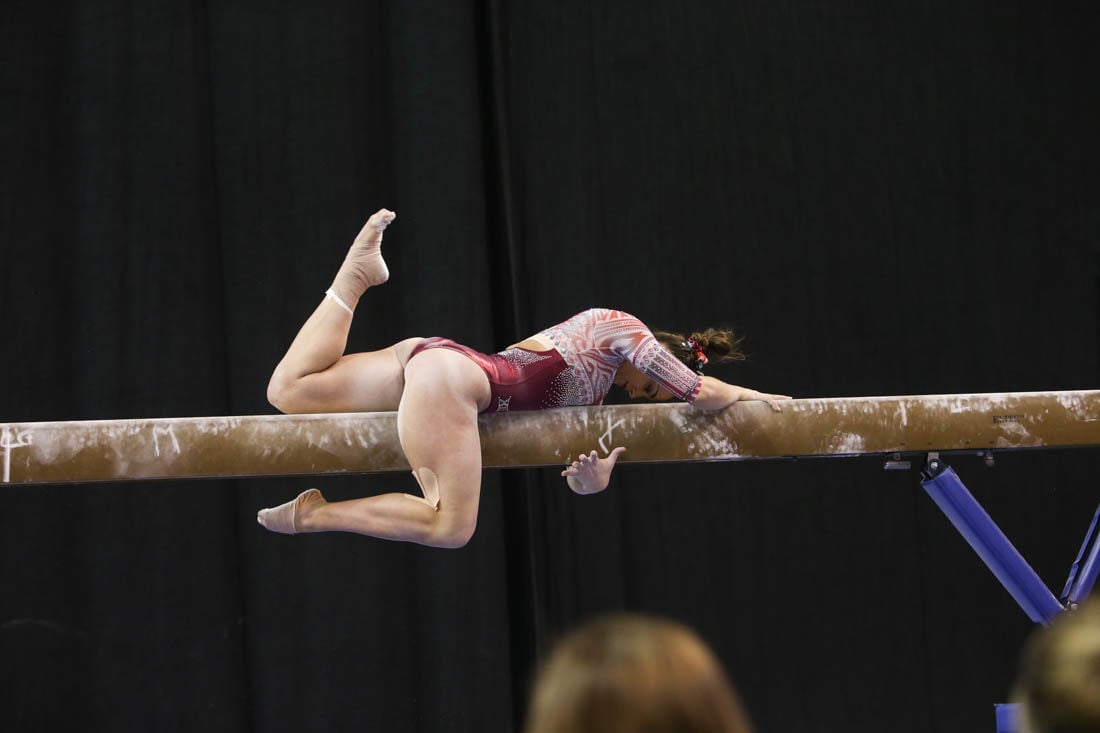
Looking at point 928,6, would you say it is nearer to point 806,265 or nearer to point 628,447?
point 806,265

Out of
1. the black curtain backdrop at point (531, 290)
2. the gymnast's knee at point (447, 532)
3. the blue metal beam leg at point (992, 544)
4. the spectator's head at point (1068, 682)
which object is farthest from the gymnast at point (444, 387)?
the spectator's head at point (1068, 682)

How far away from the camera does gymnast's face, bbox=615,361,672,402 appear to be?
10.8 feet

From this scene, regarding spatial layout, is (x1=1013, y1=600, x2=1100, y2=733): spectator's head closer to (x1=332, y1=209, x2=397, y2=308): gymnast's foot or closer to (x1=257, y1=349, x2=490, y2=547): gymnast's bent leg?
Answer: (x1=257, y1=349, x2=490, y2=547): gymnast's bent leg

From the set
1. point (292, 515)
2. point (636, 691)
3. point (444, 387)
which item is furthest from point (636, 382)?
point (636, 691)

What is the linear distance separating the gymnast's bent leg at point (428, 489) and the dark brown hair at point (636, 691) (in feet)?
7.02

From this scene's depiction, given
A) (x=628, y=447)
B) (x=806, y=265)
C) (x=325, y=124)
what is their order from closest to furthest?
(x=628, y=447)
(x=325, y=124)
(x=806, y=265)

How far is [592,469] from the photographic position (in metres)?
3.00

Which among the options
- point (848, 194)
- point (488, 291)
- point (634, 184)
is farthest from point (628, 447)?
point (848, 194)

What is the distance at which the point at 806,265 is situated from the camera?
16.7 ft

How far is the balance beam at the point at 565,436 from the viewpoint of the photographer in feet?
9.37

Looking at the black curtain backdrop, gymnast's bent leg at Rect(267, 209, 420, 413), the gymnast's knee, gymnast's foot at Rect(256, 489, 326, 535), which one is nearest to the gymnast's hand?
the gymnast's knee

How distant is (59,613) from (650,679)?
4.34m

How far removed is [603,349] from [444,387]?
0.51 metres

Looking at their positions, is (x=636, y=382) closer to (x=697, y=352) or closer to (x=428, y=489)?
(x=697, y=352)
